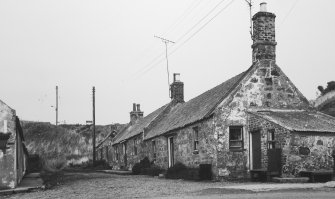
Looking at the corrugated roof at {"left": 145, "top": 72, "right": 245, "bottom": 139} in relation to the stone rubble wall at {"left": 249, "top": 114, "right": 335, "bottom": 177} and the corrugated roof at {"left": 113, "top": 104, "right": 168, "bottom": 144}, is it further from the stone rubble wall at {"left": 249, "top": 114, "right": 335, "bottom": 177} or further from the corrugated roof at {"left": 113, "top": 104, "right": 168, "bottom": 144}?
the stone rubble wall at {"left": 249, "top": 114, "right": 335, "bottom": 177}

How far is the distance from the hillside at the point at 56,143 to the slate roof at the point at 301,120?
36.2 metres

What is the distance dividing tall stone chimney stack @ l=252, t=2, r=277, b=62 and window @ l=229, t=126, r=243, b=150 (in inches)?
141

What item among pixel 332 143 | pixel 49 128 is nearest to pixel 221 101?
pixel 332 143

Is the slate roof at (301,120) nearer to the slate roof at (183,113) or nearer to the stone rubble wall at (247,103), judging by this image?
the stone rubble wall at (247,103)

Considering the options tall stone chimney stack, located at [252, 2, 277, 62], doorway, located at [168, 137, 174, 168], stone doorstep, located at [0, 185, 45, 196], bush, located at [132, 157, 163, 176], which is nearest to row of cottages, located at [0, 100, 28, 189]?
stone doorstep, located at [0, 185, 45, 196]

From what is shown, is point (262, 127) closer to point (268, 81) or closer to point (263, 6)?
point (268, 81)

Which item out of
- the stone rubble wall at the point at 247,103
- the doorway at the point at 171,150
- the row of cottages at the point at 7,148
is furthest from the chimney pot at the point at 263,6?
the row of cottages at the point at 7,148

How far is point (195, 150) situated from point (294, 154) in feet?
20.1

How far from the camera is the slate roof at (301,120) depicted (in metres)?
17.4

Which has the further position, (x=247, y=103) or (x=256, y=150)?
(x=247, y=103)

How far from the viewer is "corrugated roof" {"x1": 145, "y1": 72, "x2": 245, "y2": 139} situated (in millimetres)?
20986

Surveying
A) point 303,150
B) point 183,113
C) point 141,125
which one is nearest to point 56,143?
point 141,125

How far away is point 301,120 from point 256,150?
245 centimetres

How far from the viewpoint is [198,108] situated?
24062 millimetres
